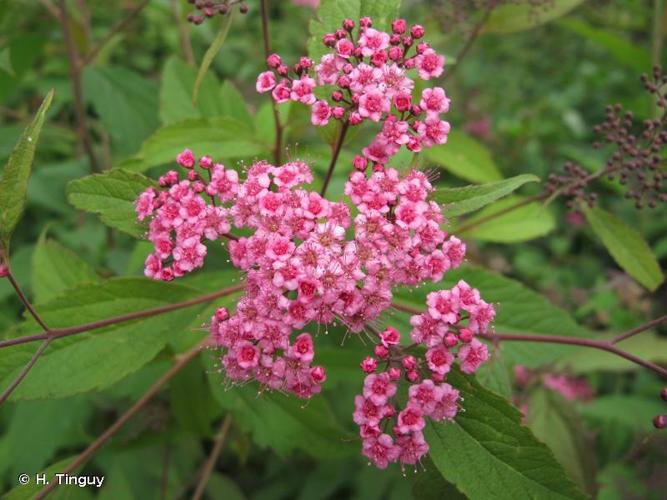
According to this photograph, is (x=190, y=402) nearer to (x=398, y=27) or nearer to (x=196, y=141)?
(x=196, y=141)

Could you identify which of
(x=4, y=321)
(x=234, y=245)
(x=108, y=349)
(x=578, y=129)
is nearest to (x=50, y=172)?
(x=4, y=321)

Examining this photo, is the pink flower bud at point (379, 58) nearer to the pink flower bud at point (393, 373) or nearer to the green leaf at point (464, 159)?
the pink flower bud at point (393, 373)

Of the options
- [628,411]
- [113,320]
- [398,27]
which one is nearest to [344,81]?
[398,27]

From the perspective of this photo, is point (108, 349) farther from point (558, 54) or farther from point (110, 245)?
point (558, 54)

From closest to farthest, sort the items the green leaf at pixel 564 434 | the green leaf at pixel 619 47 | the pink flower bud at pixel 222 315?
1. the pink flower bud at pixel 222 315
2. the green leaf at pixel 564 434
3. the green leaf at pixel 619 47

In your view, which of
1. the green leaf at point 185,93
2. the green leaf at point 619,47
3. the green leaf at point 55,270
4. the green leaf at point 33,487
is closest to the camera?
the green leaf at point 33,487

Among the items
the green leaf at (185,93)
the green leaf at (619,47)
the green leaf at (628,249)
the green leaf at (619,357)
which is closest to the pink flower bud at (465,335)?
the green leaf at (628,249)
